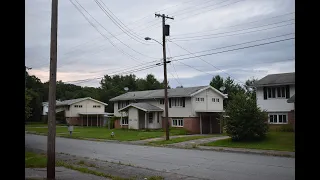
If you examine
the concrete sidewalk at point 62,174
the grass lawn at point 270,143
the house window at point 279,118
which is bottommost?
the grass lawn at point 270,143

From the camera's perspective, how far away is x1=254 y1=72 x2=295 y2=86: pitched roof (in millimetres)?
33934

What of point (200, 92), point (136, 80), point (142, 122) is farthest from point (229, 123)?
point (136, 80)

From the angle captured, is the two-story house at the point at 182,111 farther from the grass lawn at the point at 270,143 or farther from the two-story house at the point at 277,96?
the grass lawn at the point at 270,143

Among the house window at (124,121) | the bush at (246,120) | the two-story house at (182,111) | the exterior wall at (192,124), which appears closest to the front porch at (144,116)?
the two-story house at (182,111)

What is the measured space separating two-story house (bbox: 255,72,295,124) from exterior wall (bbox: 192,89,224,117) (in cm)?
994

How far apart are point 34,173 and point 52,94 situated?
10.5 feet

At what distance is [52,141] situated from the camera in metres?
11.5

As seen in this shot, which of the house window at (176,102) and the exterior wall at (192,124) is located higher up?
the house window at (176,102)

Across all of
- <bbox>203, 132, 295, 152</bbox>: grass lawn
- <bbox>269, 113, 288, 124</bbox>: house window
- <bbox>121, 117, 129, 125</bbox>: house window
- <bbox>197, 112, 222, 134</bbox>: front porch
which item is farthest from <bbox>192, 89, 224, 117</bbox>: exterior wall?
<bbox>203, 132, 295, 152</bbox>: grass lawn

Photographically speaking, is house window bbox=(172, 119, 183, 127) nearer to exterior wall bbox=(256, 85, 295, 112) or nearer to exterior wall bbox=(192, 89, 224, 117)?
exterior wall bbox=(192, 89, 224, 117)

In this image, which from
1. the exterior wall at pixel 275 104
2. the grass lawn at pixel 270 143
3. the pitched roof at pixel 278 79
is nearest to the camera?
the grass lawn at pixel 270 143

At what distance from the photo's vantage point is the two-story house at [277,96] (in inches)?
1341

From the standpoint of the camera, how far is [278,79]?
35.8 meters
